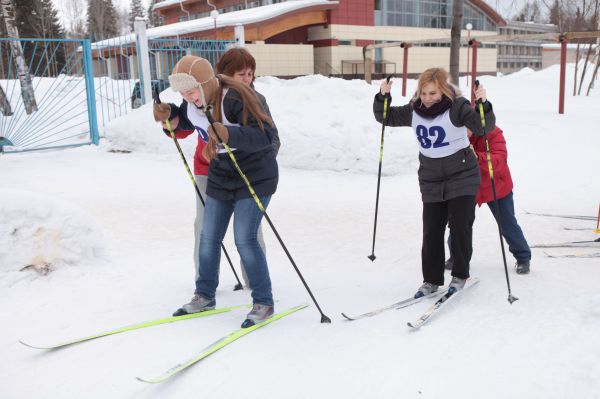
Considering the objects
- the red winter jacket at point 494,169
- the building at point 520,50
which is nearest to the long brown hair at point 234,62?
the red winter jacket at point 494,169

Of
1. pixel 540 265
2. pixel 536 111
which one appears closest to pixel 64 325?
pixel 540 265

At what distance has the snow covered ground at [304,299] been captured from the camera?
258cm

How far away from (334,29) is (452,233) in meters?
26.0

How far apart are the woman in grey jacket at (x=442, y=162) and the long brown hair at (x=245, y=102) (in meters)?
1.13

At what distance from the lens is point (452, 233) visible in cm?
381

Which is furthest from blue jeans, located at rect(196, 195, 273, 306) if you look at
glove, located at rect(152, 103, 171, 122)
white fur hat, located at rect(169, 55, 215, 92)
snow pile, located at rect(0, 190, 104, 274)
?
snow pile, located at rect(0, 190, 104, 274)

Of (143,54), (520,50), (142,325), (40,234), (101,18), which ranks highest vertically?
(101,18)

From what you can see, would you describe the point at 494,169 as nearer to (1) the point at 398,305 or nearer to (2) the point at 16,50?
(1) the point at 398,305

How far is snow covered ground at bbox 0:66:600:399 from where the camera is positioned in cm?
258

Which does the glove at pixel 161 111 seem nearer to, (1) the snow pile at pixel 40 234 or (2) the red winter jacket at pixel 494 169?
(1) the snow pile at pixel 40 234

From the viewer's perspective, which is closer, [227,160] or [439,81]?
[227,160]

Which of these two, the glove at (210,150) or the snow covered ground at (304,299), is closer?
the snow covered ground at (304,299)

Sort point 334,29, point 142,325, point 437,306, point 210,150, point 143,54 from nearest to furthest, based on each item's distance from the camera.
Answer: point 210,150, point 142,325, point 437,306, point 143,54, point 334,29

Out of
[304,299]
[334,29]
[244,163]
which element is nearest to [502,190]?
[304,299]
